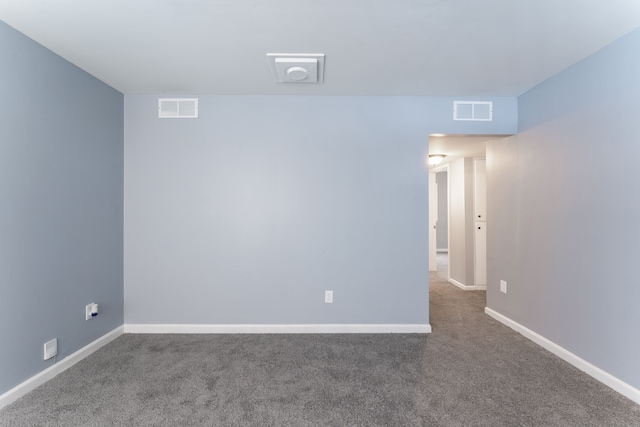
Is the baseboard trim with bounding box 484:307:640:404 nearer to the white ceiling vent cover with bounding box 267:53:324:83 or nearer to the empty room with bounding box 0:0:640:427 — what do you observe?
the empty room with bounding box 0:0:640:427

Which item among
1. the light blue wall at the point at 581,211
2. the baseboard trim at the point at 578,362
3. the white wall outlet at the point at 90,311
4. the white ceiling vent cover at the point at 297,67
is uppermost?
the white ceiling vent cover at the point at 297,67

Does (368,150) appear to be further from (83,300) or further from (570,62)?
(83,300)

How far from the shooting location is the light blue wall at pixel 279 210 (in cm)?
287

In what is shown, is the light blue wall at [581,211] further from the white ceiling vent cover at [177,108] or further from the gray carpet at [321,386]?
the white ceiling vent cover at [177,108]

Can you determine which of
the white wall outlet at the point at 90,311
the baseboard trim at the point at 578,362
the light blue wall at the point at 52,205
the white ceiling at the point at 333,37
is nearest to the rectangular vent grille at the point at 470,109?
the white ceiling at the point at 333,37

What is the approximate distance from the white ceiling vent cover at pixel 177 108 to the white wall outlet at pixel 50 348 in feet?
6.94

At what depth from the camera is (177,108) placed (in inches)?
113

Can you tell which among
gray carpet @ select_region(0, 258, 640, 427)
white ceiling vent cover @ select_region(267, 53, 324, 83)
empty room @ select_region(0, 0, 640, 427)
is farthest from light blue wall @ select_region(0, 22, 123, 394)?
white ceiling vent cover @ select_region(267, 53, 324, 83)

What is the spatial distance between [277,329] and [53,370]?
5.68ft

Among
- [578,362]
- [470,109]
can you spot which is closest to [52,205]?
[470,109]

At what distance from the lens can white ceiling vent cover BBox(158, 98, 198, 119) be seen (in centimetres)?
287

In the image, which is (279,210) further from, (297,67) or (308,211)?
(297,67)

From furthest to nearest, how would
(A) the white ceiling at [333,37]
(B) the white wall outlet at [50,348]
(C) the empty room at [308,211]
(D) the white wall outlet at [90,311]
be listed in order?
1. (D) the white wall outlet at [90,311]
2. (B) the white wall outlet at [50,348]
3. (C) the empty room at [308,211]
4. (A) the white ceiling at [333,37]

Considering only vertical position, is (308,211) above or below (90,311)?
above
